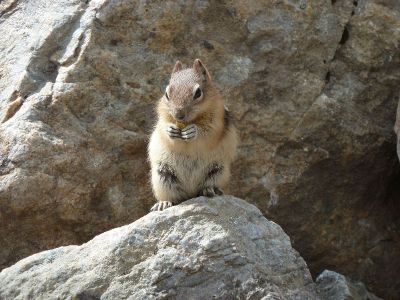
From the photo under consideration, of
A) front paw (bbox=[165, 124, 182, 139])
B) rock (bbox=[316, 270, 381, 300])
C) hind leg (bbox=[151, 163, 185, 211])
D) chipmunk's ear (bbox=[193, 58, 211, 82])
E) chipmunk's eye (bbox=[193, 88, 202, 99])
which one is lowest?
rock (bbox=[316, 270, 381, 300])

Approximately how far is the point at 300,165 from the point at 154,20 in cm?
227

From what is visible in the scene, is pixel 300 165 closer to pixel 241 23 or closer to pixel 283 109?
pixel 283 109

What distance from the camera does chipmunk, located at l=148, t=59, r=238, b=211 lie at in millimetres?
7758

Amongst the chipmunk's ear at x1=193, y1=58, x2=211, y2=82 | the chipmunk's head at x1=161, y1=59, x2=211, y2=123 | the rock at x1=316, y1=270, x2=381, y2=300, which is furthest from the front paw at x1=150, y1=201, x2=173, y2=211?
the rock at x1=316, y1=270, x2=381, y2=300

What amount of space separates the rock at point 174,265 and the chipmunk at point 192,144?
86 centimetres

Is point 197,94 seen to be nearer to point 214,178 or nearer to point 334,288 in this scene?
point 214,178

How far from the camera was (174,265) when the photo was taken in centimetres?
669

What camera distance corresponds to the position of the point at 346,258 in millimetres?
9469

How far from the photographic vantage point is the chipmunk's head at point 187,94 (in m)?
7.63

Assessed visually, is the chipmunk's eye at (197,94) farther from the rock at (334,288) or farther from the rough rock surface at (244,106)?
the rock at (334,288)

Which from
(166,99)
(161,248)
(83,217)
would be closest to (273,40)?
(166,99)

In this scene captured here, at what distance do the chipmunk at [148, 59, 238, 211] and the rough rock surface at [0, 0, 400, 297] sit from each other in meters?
0.90

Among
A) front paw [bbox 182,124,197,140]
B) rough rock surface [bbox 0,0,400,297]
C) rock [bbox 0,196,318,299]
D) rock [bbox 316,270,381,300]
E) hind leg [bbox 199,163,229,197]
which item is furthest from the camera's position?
rough rock surface [bbox 0,0,400,297]

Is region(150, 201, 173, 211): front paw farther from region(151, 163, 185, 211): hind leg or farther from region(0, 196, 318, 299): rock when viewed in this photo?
region(0, 196, 318, 299): rock
